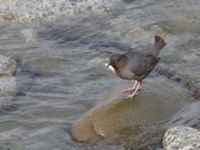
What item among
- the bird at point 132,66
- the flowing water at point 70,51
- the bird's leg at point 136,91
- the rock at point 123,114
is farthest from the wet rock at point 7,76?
the bird's leg at point 136,91

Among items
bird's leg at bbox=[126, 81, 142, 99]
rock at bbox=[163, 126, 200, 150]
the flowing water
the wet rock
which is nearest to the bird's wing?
bird's leg at bbox=[126, 81, 142, 99]

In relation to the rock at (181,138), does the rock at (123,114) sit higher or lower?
lower

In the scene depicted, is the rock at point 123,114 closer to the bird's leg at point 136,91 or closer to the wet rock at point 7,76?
the bird's leg at point 136,91

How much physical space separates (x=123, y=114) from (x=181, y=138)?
37.4 inches

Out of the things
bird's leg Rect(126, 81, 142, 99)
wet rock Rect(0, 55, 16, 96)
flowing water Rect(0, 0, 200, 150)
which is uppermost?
bird's leg Rect(126, 81, 142, 99)

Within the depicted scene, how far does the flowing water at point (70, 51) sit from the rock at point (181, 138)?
0.53 meters

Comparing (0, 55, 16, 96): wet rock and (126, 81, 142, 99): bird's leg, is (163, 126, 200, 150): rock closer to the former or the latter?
(126, 81, 142, 99): bird's leg

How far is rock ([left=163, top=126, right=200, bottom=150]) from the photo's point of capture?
200 inches

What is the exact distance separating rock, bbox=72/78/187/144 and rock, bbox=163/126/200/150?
19.1 inches

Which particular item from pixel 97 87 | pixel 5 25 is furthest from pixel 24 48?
pixel 97 87

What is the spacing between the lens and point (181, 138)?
5199mm

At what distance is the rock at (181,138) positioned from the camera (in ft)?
16.7

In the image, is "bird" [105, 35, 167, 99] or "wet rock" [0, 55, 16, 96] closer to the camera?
"bird" [105, 35, 167, 99]

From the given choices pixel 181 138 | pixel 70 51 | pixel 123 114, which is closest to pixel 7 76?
pixel 70 51
